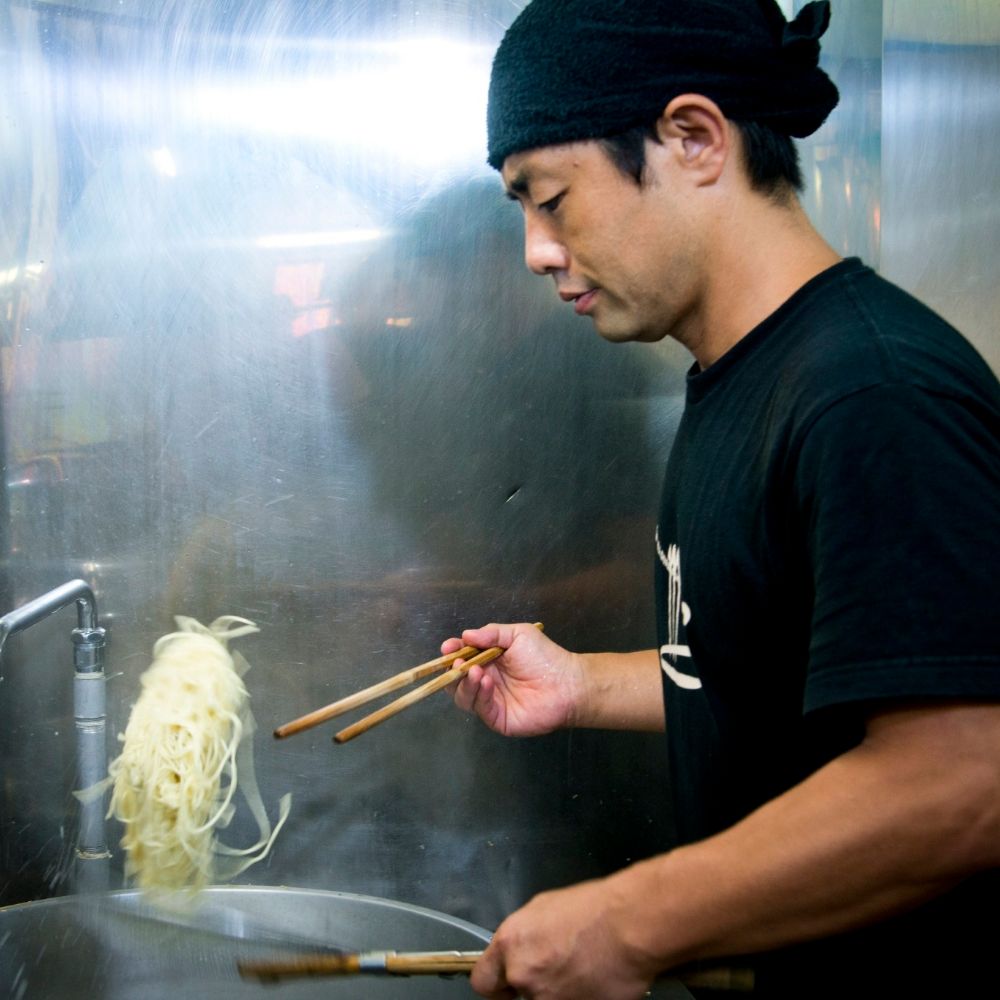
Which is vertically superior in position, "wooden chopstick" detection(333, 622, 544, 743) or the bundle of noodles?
"wooden chopstick" detection(333, 622, 544, 743)

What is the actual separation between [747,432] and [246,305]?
1238mm

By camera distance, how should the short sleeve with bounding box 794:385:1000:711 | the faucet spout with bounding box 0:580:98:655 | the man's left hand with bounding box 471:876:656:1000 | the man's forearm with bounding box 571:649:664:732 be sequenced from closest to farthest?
the short sleeve with bounding box 794:385:1000:711
the man's left hand with bounding box 471:876:656:1000
the faucet spout with bounding box 0:580:98:655
the man's forearm with bounding box 571:649:664:732

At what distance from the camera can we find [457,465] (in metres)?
2.32

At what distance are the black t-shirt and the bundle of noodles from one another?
85cm

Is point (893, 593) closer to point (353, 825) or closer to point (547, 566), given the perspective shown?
point (547, 566)

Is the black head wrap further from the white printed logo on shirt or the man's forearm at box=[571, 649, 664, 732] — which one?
the man's forearm at box=[571, 649, 664, 732]

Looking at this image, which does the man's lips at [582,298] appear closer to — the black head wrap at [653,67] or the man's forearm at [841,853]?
the black head wrap at [653,67]

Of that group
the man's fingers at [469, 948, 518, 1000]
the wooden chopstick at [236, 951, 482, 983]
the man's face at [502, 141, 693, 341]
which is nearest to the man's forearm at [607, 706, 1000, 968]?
the man's fingers at [469, 948, 518, 1000]

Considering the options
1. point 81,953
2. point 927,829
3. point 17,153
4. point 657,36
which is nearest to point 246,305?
point 17,153

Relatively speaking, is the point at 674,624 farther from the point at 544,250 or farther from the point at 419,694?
the point at 544,250

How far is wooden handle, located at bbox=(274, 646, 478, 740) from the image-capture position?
1.59 m

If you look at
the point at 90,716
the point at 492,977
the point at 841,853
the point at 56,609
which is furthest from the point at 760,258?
the point at 90,716

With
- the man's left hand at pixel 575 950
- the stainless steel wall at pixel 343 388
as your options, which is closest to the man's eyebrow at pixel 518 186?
the stainless steel wall at pixel 343 388

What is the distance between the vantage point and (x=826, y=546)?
1104mm
